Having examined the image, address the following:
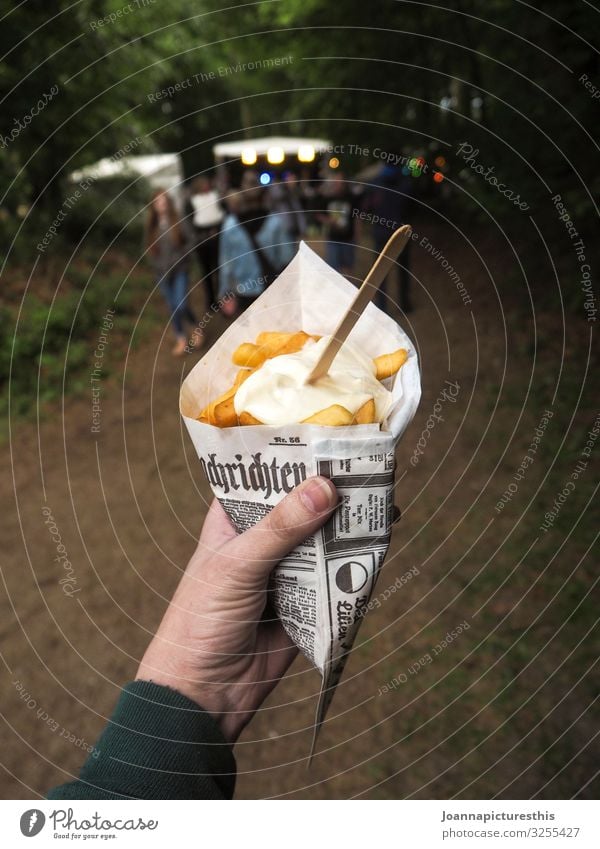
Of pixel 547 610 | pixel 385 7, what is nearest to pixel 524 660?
pixel 547 610

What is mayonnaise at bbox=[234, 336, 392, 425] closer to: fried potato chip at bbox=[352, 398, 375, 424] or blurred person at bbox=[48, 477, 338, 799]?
fried potato chip at bbox=[352, 398, 375, 424]

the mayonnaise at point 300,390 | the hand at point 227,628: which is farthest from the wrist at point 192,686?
the mayonnaise at point 300,390

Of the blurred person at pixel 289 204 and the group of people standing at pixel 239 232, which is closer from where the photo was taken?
the group of people standing at pixel 239 232

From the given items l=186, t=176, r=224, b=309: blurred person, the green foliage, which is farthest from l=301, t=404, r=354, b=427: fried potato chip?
the green foliage

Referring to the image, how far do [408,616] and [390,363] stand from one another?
2423 millimetres

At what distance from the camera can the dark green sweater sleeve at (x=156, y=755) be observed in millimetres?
1376

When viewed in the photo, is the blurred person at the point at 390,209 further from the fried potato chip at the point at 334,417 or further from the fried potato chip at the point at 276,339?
the fried potato chip at the point at 334,417

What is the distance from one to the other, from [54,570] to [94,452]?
1.78 m

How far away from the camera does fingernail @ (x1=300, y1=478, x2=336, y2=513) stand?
128cm

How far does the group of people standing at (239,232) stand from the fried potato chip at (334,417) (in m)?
3.25

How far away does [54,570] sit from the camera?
14.9 feet

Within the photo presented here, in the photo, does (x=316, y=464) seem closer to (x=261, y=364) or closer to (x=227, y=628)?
(x=261, y=364)

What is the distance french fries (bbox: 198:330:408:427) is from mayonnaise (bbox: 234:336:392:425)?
0.8 inches

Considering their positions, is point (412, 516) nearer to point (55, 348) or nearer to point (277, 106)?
point (55, 348)
